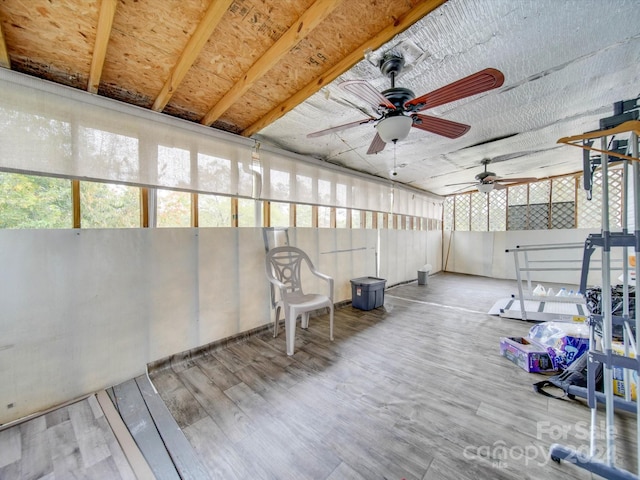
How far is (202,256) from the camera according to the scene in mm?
2311

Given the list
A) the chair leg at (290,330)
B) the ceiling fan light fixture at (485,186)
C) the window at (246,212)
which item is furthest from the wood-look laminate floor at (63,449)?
the ceiling fan light fixture at (485,186)

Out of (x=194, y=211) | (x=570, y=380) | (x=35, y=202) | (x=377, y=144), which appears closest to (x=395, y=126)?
(x=377, y=144)

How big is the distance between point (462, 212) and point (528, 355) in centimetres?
632

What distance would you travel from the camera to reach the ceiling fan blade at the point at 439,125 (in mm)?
1687

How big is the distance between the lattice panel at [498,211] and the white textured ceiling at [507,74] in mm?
3441

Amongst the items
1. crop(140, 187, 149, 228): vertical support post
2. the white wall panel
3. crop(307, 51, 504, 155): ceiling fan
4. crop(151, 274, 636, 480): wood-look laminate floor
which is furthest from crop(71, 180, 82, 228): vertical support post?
Answer: crop(307, 51, 504, 155): ceiling fan

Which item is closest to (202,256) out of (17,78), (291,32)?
(17,78)

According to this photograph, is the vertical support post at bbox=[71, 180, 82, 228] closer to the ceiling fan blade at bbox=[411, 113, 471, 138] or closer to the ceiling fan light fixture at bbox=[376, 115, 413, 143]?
the ceiling fan light fixture at bbox=[376, 115, 413, 143]

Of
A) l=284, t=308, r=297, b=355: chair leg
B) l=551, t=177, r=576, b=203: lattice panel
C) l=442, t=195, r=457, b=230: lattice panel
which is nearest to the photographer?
l=284, t=308, r=297, b=355: chair leg

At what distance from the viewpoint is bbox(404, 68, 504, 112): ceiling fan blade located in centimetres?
120

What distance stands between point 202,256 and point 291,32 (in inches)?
76.6

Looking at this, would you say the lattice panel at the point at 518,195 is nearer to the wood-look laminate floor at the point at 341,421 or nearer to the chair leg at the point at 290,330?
the wood-look laminate floor at the point at 341,421

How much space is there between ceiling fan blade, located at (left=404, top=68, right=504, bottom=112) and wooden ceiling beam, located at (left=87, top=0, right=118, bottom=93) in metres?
1.66

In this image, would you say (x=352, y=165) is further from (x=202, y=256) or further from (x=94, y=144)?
(x=94, y=144)
